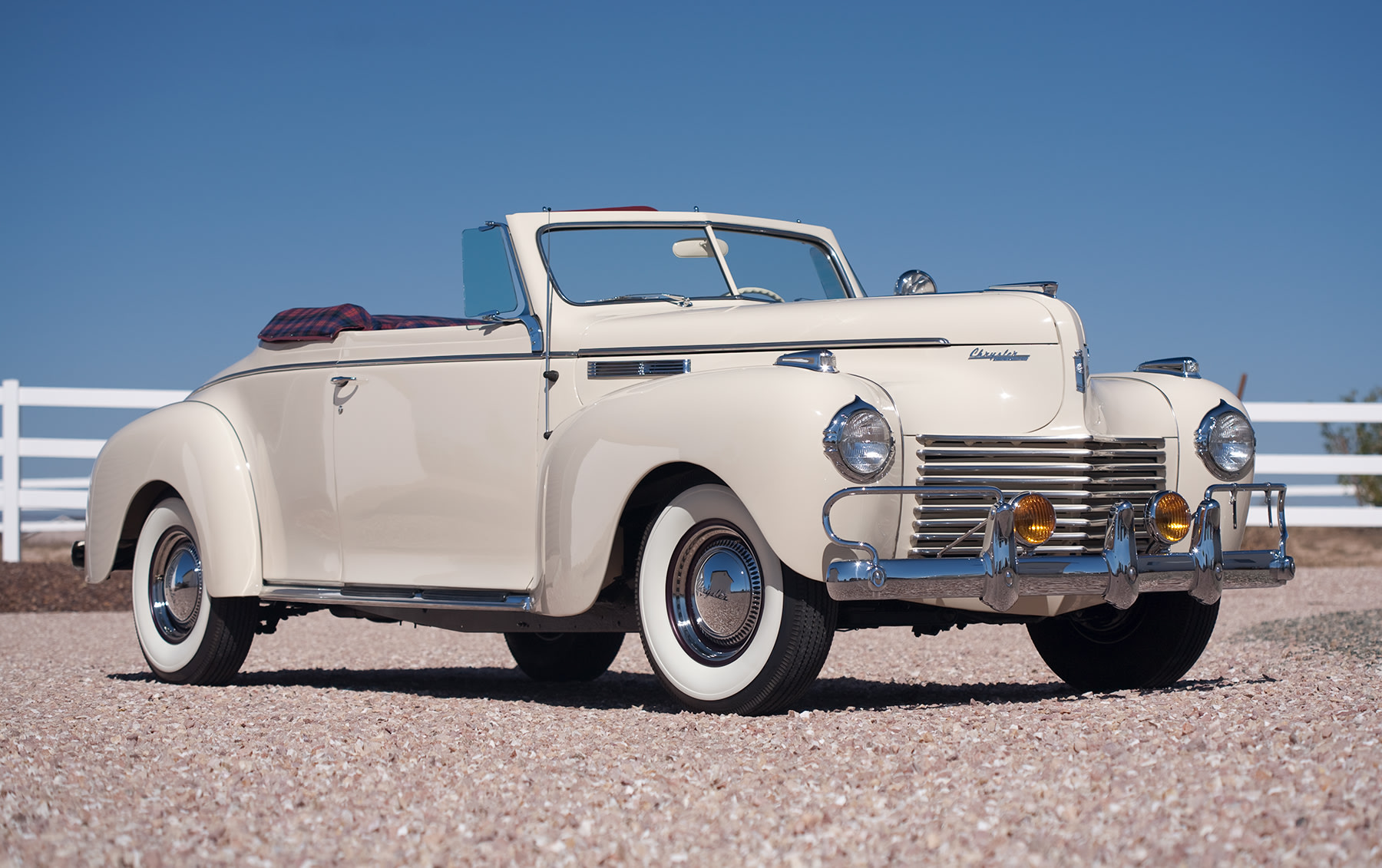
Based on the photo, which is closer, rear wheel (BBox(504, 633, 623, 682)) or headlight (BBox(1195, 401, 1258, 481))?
headlight (BBox(1195, 401, 1258, 481))

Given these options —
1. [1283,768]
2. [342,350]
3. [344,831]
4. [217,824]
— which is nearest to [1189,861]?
[1283,768]

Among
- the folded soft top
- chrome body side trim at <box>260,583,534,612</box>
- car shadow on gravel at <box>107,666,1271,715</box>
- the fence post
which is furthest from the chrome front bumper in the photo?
the fence post

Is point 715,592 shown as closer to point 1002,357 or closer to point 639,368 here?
point 639,368

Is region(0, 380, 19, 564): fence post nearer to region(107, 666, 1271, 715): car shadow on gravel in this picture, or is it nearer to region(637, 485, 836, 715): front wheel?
region(107, 666, 1271, 715): car shadow on gravel

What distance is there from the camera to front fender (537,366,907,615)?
4395mm

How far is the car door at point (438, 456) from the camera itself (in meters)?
5.57

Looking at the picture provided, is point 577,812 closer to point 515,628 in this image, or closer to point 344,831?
point 344,831

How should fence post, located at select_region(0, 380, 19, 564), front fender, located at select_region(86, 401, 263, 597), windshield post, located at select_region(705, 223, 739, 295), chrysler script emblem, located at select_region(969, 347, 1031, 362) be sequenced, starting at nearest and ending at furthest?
chrysler script emblem, located at select_region(969, 347, 1031, 362) < windshield post, located at select_region(705, 223, 739, 295) < front fender, located at select_region(86, 401, 263, 597) < fence post, located at select_region(0, 380, 19, 564)

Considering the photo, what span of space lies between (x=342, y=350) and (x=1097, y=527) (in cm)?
331

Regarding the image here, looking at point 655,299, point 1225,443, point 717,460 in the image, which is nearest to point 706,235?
point 655,299

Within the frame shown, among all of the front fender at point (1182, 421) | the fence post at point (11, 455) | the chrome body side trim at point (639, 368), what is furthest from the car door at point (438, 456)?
the fence post at point (11, 455)

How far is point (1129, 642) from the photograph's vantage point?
221 inches

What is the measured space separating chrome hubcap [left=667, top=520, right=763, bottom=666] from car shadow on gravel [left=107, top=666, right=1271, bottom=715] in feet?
1.21

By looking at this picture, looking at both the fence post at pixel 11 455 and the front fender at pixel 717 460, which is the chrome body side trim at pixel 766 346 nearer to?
the front fender at pixel 717 460
